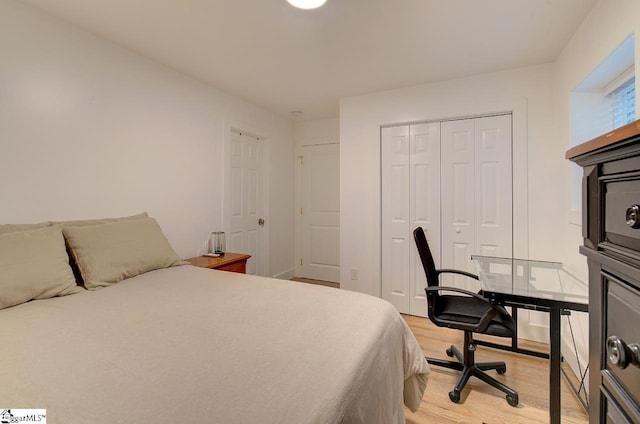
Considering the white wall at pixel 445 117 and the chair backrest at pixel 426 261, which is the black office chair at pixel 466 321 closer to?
the chair backrest at pixel 426 261

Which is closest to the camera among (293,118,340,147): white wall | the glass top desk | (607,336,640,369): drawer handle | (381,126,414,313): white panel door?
(607,336,640,369): drawer handle

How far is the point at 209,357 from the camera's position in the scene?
91cm

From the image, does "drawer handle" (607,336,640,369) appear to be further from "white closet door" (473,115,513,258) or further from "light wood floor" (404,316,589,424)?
"white closet door" (473,115,513,258)

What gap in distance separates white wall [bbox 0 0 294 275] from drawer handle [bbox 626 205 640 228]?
2.71 metres

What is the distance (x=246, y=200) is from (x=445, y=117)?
248 cm

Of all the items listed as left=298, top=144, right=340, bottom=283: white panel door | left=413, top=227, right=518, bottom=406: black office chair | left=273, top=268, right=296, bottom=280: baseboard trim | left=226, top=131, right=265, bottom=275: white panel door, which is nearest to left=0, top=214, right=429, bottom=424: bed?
left=413, top=227, right=518, bottom=406: black office chair

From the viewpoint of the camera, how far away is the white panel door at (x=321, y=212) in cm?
433

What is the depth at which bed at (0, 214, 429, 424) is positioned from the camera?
2.36 feet

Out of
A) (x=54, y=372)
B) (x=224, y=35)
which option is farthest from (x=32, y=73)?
(x=54, y=372)

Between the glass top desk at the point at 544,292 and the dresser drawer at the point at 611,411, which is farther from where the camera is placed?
the glass top desk at the point at 544,292

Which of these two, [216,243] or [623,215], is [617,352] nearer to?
[623,215]

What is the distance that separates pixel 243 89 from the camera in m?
3.14

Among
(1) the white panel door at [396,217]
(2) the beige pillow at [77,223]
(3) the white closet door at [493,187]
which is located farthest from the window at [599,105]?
(2) the beige pillow at [77,223]

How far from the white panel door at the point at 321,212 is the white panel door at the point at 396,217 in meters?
1.15
